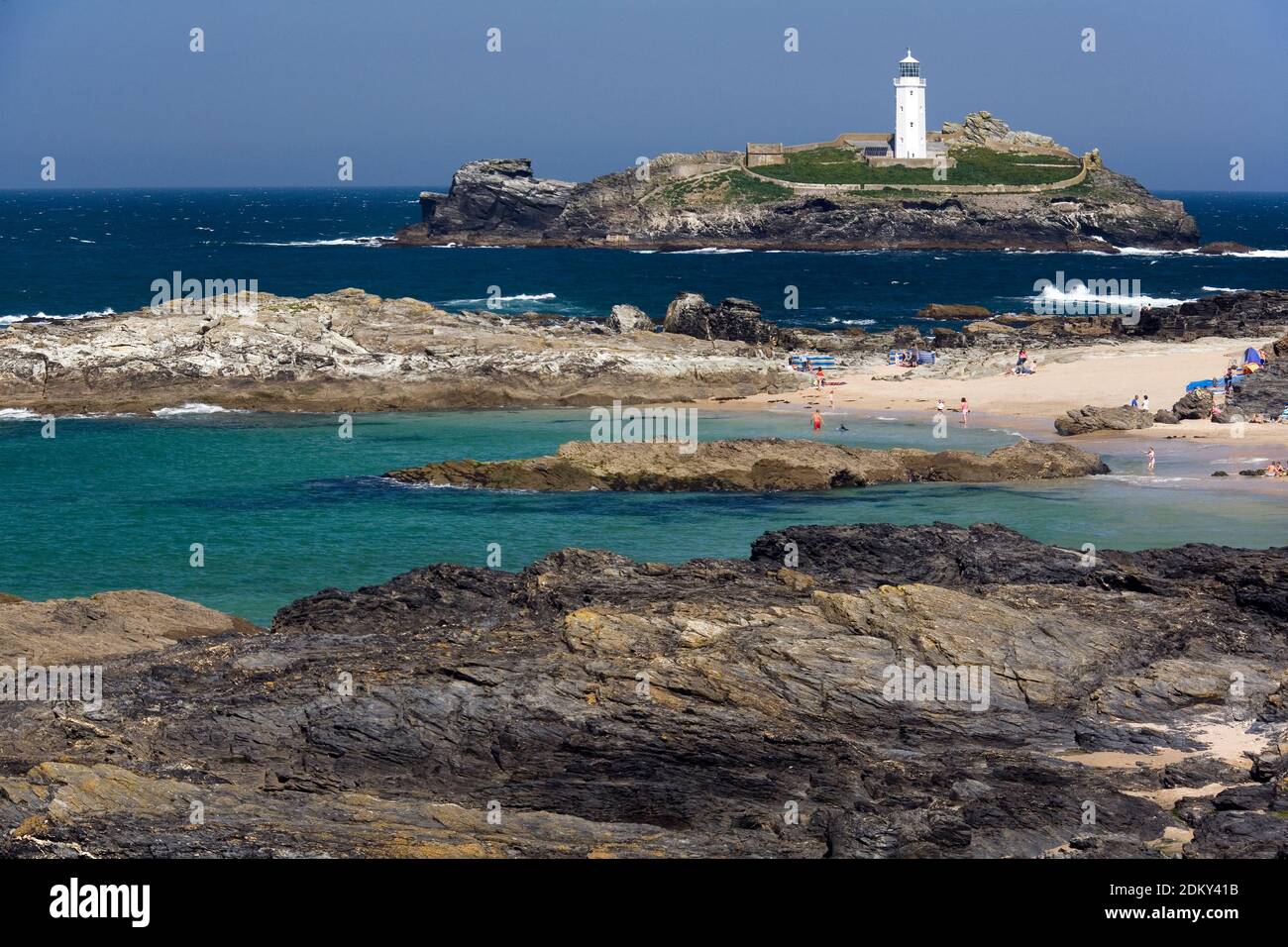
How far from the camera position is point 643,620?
19.8 meters

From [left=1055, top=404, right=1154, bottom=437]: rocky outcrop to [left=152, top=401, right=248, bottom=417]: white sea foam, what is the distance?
1057 inches

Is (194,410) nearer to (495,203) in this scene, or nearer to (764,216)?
(764,216)

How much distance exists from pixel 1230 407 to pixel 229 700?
3546cm

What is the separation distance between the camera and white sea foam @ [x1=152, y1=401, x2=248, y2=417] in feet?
167

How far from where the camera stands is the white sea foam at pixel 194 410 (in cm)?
5078

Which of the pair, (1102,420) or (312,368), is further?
(312,368)

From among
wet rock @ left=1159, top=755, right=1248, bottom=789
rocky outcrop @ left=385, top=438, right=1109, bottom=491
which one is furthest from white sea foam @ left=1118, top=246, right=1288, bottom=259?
wet rock @ left=1159, top=755, right=1248, bottom=789

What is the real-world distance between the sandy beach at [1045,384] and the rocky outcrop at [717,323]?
20.2ft

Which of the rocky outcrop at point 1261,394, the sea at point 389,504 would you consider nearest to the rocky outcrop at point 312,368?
the sea at point 389,504

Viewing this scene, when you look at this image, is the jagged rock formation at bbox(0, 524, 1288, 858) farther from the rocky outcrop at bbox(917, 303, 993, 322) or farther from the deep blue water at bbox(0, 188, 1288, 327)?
the rocky outcrop at bbox(917, 303, 993, 322)

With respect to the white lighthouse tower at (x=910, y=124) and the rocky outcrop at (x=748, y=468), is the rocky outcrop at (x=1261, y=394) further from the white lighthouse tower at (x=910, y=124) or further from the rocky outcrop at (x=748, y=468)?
the white lighthouse tower at (x=910, y=124)

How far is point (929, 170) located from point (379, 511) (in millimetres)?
117131

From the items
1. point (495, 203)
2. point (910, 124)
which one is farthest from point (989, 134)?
point (495, 203)

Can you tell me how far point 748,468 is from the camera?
38.6 m
